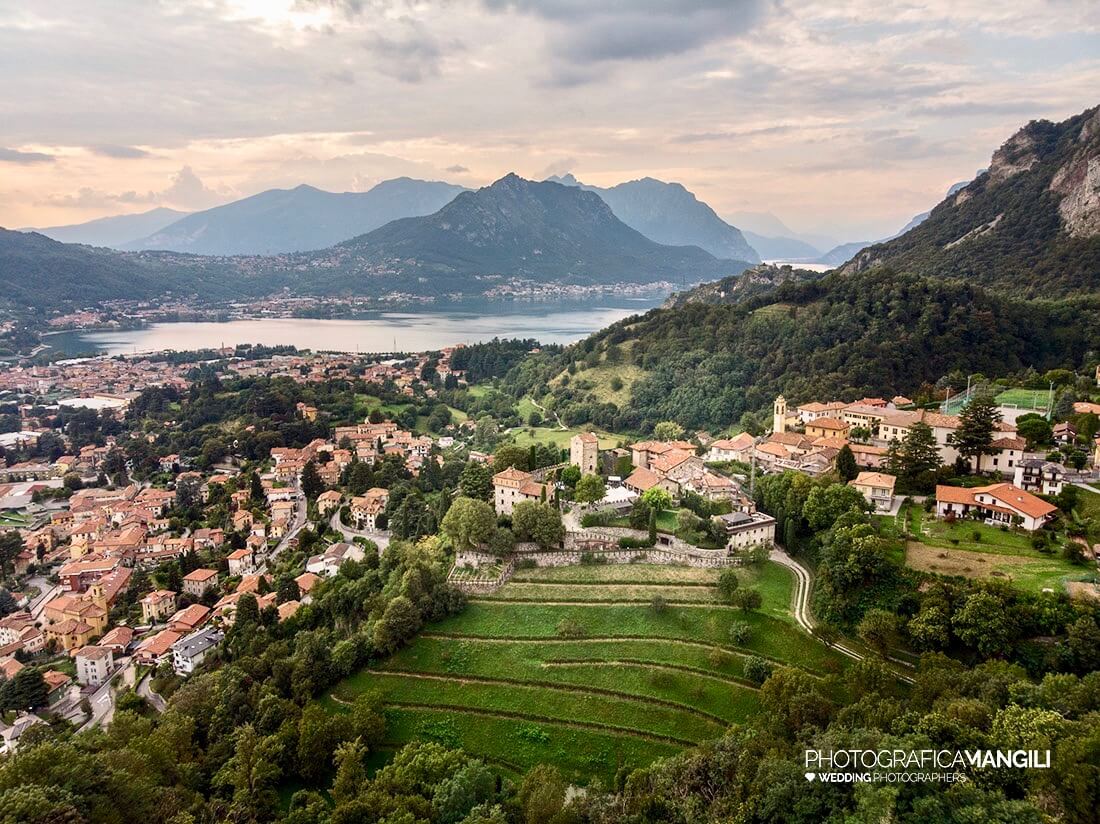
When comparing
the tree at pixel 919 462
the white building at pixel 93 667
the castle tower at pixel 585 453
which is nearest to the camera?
the tree at pixel 919 462

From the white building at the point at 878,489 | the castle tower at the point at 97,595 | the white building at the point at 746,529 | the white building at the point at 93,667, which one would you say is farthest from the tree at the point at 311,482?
the white building at the point at 878,489

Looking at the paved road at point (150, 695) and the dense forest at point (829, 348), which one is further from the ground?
the dense forest at point (829, 348)

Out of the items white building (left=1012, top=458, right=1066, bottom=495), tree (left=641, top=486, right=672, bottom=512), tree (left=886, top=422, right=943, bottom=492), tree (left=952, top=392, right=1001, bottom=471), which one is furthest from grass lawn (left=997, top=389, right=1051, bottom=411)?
tree (left=641, top=486, right=672, bottom=512)

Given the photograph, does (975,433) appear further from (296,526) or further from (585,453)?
(296,526)

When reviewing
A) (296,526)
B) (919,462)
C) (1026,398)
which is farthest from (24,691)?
(1026,398)

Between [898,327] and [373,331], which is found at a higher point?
[898,327]

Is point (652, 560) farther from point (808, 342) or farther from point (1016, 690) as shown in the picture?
point (808, 342)

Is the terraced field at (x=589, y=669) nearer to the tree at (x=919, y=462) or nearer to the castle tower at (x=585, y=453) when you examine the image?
the tree at (x=919, y=462)

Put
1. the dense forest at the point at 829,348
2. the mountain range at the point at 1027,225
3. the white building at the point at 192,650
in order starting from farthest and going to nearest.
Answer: the mountain range at the point at 1027,225 < the dense forest at the point at 829,348 < the white building at the point at 192,650
